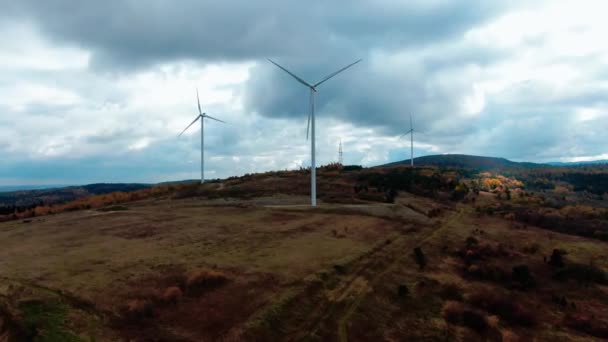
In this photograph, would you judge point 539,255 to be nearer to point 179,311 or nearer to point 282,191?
point 179,311

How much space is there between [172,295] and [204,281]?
5.98 feet

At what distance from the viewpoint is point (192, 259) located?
62.2 ft

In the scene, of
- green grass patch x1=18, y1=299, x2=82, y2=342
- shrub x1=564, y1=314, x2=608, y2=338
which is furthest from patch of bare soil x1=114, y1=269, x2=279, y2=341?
shrub x1=564, y1=314, x2=608, y2=338

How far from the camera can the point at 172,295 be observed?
13.8m

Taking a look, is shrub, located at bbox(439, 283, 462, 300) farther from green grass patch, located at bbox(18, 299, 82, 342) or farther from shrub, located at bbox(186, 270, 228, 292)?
green grass patch, located at bbox(18, 299, 82, 342)

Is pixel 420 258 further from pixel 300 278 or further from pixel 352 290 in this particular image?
pixel 300 278

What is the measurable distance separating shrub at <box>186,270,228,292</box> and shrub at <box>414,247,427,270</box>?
10439 mm

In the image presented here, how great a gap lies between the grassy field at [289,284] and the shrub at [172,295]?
4 cm

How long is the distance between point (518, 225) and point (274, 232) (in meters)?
23.0

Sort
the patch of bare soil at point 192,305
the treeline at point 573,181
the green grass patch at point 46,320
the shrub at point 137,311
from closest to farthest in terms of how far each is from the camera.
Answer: the green grass patch at point 46,320
the patch of bare soil at point 192,305
the shrub at point 137,311
the treeline at point 573,181

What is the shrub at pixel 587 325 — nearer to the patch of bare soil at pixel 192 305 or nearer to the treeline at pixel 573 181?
the patch of bare soil at pixel 192 305

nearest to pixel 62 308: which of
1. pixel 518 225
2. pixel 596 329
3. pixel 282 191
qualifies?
pixel 596 329

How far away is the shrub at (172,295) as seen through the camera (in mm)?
13609

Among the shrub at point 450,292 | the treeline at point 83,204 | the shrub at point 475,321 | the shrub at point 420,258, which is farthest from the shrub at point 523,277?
the treeline at point 83,204
